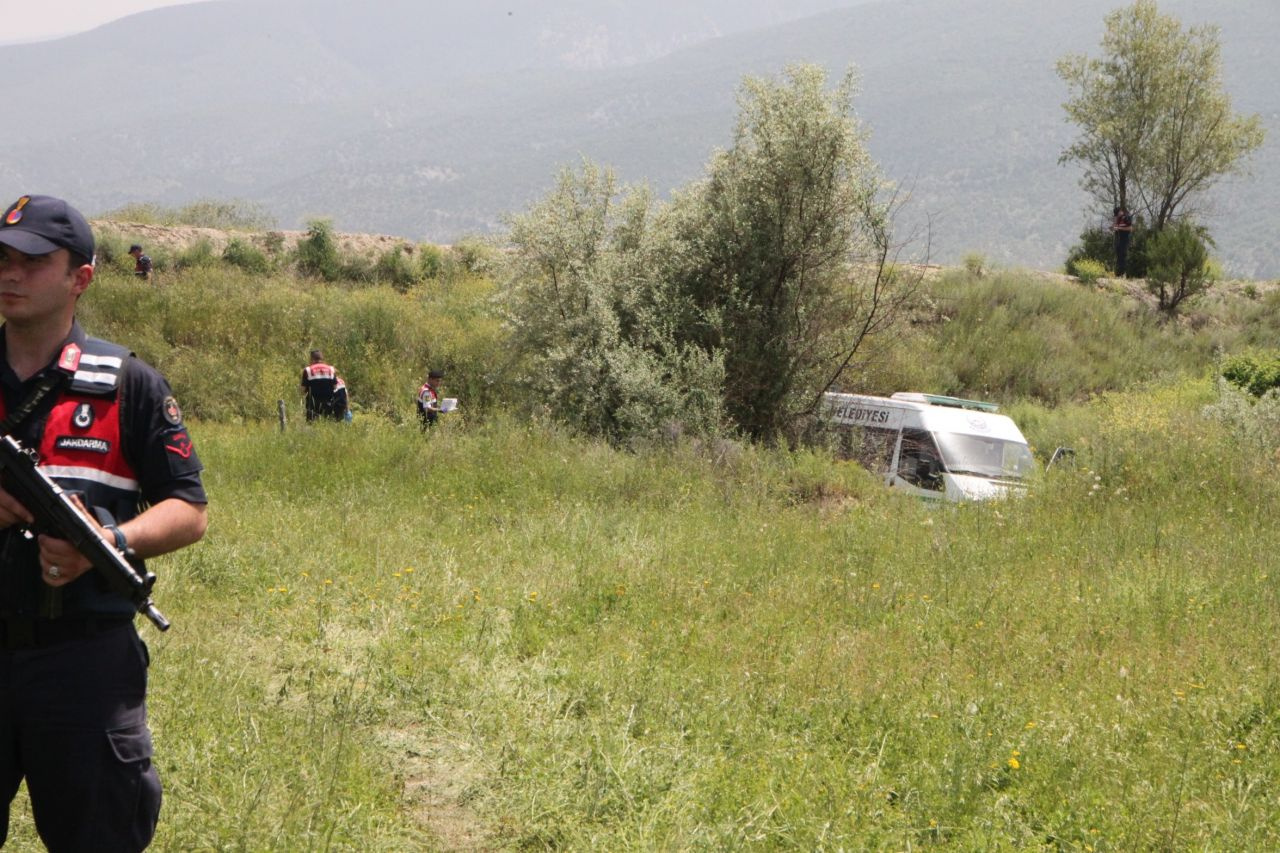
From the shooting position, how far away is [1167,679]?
6.29 m

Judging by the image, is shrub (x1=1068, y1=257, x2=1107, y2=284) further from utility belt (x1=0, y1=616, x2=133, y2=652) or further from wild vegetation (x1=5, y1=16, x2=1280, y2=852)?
utility belt (x1=0, y1=616, x2=133, y2=652)

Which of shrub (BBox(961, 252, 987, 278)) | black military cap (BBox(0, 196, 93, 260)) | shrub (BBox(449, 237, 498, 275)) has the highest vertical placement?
black military cap (BBox(0, 196, 93, 260))

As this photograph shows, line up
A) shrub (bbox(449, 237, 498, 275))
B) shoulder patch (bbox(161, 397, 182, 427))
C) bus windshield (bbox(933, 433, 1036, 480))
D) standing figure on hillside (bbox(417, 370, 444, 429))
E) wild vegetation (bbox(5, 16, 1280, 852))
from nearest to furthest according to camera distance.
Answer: shoulder patch (bbox(161, 397, 182, 427)) < wild vegetation (bbox(5, 16, 1280, 852)) < bus windshield (bbox(933, 433, 1036, 480)) < standing figure on hillside (bbox(417, 370, 444, 429)) < shrub (bbox(449, 237, 498, 275))

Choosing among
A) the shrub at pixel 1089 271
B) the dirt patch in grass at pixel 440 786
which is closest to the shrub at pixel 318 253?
the shrub at pixel 1089 271

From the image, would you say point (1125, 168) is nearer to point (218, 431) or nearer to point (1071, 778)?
point (218, 431)

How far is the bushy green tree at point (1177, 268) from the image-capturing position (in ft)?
106

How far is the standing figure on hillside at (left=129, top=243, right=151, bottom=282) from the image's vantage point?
84.3 feet

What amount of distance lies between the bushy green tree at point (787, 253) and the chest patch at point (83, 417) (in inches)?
639

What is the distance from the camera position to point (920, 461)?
53.9 feet

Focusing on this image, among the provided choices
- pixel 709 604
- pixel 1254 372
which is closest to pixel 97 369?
pixel 709 604

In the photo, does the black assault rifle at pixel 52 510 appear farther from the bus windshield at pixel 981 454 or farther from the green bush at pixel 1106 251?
the green bush at pixel 1106 251

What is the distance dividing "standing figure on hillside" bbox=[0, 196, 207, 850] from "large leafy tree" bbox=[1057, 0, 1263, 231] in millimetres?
37660

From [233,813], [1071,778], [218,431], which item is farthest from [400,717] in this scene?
[218,431]

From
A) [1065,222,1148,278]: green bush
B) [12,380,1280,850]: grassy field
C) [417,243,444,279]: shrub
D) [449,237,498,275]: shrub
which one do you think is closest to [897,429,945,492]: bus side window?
[12,380,1280,850]: grassy field
